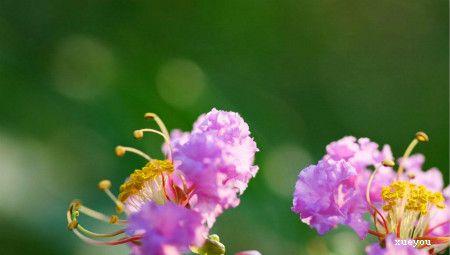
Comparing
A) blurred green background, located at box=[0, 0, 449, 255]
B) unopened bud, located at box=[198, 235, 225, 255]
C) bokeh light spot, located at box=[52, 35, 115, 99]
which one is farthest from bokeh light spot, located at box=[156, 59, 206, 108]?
unopened bud, located at box=[198, 235, 225, 255]

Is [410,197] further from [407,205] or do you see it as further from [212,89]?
[212,89]

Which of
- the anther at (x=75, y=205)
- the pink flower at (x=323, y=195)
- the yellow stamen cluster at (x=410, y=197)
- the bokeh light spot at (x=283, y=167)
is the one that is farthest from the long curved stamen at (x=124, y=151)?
the bokeh light spot at (x=283, y=167)

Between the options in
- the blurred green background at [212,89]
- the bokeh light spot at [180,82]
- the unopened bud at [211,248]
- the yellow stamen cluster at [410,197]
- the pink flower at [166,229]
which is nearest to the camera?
the pink flower at [166,229]

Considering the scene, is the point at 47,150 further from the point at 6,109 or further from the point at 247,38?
the point at 247,38

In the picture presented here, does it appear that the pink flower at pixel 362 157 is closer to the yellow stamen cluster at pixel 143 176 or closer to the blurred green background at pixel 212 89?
the yellow stamen cluster at pixel 143 176

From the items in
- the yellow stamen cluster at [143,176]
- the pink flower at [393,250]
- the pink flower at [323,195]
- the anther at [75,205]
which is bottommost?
the pink flower at [393,250]
